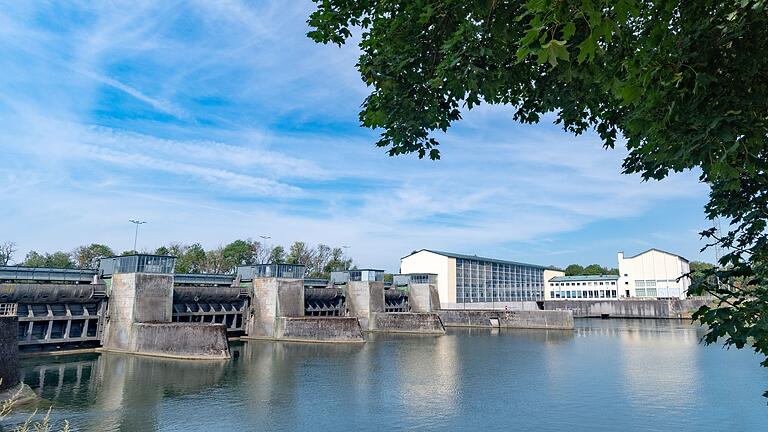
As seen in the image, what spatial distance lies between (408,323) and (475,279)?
93.2 ft

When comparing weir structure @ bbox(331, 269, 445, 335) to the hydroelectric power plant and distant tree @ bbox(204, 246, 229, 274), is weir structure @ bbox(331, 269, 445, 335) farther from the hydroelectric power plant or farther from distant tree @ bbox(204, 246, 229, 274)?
distant tree @ bbox(204, 246, 229, 274)

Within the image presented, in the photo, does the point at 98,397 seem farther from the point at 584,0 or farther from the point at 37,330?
the point at 584,0

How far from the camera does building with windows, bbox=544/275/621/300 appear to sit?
91.8 metres

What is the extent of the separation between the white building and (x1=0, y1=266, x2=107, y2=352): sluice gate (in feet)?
284

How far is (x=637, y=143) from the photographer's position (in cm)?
694

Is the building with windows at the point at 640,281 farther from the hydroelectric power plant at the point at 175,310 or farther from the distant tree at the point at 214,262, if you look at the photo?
the distant tree at the point at 214,262

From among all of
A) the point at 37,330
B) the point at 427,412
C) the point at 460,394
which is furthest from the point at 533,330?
the point at 37,330

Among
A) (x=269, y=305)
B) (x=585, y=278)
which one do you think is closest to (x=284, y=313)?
(x=269, y=305)

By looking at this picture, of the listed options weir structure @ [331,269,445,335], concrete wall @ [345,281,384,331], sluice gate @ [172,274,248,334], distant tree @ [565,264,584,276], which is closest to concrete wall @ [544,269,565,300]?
distant tree @ [565,264,584,276]

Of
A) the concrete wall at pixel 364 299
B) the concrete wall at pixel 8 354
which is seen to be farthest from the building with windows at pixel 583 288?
the concrete wall at pixel 8 354

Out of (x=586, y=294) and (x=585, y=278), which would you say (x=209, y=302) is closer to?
(x=586, y=294)

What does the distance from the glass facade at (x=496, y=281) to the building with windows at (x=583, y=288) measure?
2529 mm

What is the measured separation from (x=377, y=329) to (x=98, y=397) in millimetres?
35393

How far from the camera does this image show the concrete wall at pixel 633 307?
76.8 m
